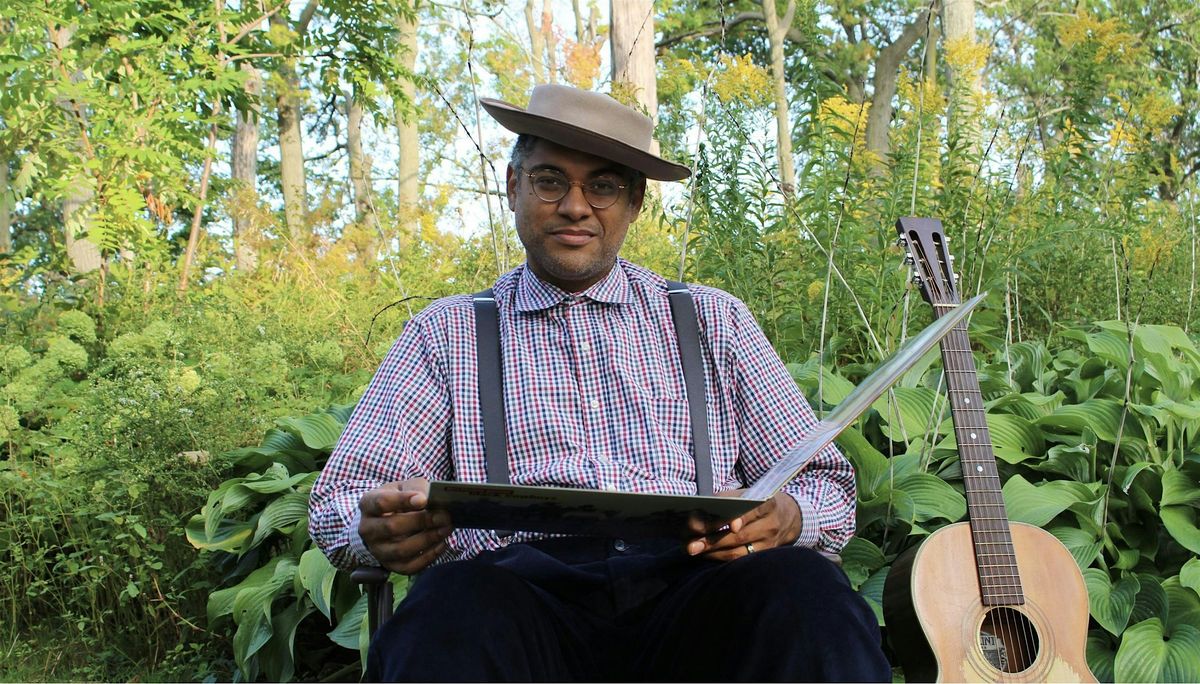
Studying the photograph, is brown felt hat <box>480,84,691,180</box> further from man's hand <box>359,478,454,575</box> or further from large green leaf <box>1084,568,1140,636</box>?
large green leaf <box>1084,568,1140,636</box>

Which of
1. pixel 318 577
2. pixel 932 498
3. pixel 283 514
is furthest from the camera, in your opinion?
pixel 283 514

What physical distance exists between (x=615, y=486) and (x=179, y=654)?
2.14 metres

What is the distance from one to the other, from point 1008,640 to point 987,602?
105mm

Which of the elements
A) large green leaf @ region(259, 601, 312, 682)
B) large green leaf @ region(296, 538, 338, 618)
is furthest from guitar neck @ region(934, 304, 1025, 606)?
large green leaf @ region(259, 601, 312, 682)

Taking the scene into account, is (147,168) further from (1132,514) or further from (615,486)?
(1132,514)

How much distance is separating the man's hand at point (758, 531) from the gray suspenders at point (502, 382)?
0.28 m

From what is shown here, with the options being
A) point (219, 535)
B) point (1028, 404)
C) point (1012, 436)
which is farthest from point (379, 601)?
point (1028, 404)

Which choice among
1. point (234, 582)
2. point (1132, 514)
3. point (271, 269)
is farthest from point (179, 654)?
point (271, 269)

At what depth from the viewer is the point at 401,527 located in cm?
202

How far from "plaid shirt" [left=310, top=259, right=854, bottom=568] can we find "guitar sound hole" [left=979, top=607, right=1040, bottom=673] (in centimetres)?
36

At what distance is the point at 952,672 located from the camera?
7.41 ft

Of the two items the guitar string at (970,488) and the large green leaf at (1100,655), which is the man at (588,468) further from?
the large green leaf at (1100,655)

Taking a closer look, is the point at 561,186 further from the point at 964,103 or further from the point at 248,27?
the point at 248,27

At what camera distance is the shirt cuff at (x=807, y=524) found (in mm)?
2252
